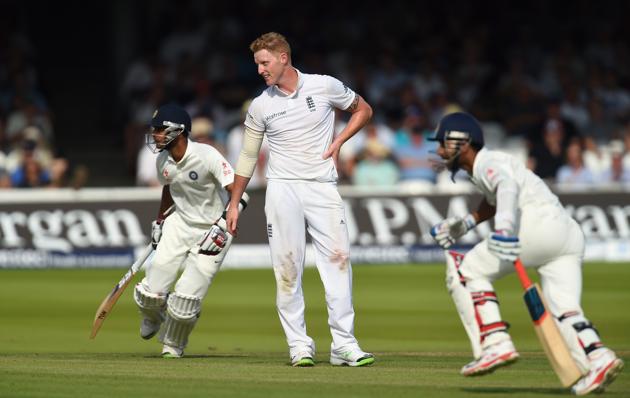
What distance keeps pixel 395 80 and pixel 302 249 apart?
38.5 feet

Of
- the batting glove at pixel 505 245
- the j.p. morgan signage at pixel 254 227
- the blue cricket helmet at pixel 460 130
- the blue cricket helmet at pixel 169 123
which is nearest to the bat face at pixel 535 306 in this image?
the batting glove at pixel 505 245

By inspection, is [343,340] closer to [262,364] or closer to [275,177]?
[262,364]

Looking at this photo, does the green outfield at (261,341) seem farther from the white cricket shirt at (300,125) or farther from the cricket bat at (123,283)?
the white cricket shirt at (300,125)

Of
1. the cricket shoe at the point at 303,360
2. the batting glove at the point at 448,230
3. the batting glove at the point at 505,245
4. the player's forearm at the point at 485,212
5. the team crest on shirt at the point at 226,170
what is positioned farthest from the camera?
the team crest on shirt at the point at 226,170

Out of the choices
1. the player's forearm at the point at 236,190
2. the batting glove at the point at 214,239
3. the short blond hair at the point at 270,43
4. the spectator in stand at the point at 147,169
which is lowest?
the spectator in stand at the point at 147,169

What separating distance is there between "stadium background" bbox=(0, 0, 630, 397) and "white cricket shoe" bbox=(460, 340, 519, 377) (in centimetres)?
14

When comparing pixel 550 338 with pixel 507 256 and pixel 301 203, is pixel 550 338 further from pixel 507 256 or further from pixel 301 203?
pixel 301 203

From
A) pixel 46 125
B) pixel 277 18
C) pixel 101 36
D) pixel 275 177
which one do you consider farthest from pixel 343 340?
pixel 101 36

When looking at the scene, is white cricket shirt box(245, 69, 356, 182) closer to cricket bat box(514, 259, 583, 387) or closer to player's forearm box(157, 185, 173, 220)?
player's forearm box(157, 185, 173, 220)

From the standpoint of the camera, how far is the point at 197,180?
8.76m

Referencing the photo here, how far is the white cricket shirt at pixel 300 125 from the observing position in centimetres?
802

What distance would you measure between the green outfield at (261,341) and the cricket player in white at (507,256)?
243 millimetres

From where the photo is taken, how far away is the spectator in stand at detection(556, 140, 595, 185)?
17.1 metres

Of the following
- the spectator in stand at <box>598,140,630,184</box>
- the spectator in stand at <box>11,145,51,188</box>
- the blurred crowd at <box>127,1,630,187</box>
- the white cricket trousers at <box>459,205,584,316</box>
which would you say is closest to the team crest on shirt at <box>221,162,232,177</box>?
the white cricket trousers at <box>459,205,584,316</box>
